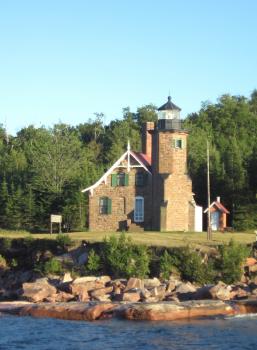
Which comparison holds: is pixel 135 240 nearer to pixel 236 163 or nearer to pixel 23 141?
pixel 236 163

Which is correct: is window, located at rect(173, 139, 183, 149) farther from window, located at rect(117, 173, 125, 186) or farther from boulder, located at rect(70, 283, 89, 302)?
boulder, located at rect(70, 283, 89, 302)

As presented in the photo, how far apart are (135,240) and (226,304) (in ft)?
30.4

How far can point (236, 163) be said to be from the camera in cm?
5172

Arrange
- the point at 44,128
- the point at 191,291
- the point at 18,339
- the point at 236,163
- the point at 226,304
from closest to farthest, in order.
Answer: the point at 18,339, the point at 226,304, the point at 191,291, the point at 236,163, the point at 44,128

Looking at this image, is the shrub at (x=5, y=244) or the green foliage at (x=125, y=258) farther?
the shrub at (x=5, y=244)

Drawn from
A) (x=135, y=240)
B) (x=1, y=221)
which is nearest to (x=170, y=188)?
(x=135, y=240)

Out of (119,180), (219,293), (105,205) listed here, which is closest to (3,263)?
(105,205)

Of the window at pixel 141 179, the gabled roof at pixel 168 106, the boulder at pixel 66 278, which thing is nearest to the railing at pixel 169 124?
the gabled roof at pixel 168 106

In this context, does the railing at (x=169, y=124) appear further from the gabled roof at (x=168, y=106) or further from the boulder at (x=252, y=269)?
the boulder at (x=252, y=269)

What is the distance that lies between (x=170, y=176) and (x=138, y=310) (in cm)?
A: 1912

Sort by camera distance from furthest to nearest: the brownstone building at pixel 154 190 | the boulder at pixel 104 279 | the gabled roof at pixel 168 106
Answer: the gabled roof at pixel 168 106
the brownstone building at pixel 154 190
the boulder at pixel 104 279

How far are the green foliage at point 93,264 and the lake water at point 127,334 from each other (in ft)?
24.7

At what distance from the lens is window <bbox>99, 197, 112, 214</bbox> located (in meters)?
45.0

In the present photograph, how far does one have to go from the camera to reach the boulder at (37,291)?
29.1 m
